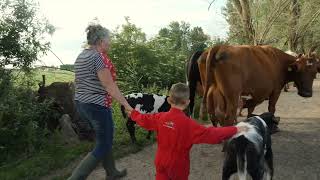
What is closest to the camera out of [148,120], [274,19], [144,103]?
[148,120]

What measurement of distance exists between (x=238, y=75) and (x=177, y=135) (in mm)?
3528

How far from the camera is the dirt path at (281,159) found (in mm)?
6887

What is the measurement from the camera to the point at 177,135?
438cm

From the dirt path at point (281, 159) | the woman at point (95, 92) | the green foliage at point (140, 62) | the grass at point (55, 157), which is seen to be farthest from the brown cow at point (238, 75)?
the green foliage at point (140, 62)

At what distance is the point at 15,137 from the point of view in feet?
27.6

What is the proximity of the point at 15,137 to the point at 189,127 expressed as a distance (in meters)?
4.92

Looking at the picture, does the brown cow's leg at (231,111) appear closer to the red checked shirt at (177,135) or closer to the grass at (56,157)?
the grass at (56,157)

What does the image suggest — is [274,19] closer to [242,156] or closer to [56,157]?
[56,157]

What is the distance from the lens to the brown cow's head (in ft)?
31.1

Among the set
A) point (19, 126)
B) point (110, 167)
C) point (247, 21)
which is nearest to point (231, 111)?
point (110, 167)

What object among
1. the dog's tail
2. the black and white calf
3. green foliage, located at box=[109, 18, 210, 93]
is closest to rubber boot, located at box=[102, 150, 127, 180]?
the dog's tail

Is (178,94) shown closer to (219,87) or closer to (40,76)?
(219,87)

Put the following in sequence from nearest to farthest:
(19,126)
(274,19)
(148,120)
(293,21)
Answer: (148,120) < (19,126) < (274,19) < (293,21)

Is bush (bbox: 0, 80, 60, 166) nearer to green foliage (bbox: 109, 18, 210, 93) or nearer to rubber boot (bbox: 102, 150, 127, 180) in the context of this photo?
rubber boot (bbox: 102, 150, 127, 180)
